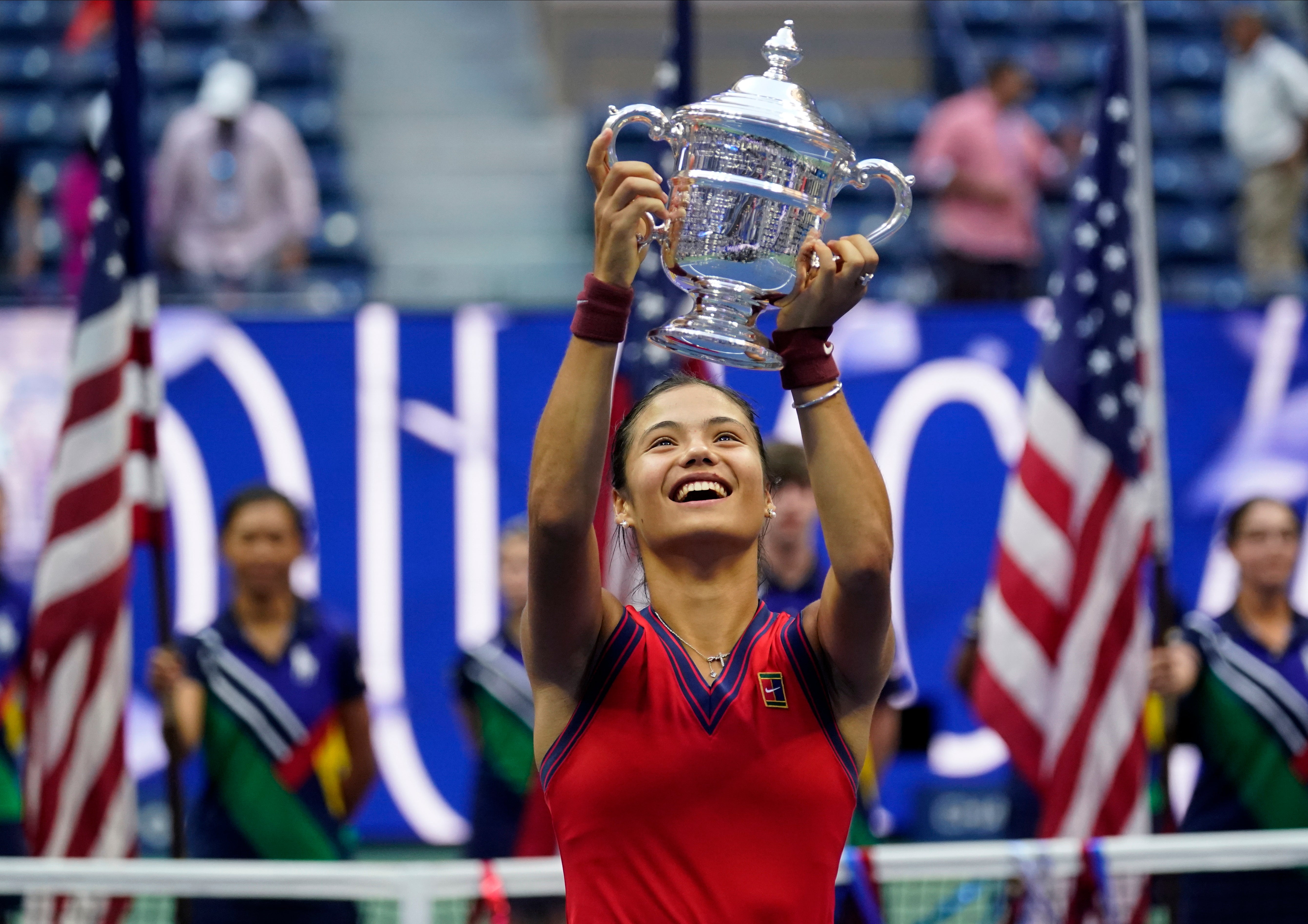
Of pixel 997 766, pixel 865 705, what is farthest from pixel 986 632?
pixel 865 705

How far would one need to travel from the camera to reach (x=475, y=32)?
11477 mm

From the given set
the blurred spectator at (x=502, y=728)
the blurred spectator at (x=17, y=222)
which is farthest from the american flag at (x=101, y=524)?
the blurred spectator at (x=17, y=222)

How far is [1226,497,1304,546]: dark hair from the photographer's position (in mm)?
4812

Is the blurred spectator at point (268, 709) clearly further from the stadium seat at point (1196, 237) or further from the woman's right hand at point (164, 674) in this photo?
the stadium seat at point (1196, 237)

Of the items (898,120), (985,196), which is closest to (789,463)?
(985,196)

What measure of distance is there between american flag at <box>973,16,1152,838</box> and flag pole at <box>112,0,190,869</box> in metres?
2.33

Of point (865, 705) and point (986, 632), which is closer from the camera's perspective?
point (865, 705)

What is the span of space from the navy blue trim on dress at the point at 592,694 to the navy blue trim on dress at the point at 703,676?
62 millimetres

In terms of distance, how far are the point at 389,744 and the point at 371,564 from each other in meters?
0.69

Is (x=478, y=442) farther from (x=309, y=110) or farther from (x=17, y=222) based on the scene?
(x=309, y=110)

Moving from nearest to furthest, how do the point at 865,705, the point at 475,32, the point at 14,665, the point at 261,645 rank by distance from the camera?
the point at 865,705
the point at 261,645
the point at 14,665
the point at 475,32

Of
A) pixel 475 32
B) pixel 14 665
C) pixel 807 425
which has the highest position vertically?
pixel 475 32

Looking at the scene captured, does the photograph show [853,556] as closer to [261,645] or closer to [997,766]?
[261,645]

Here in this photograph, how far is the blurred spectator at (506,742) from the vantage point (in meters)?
5.11
